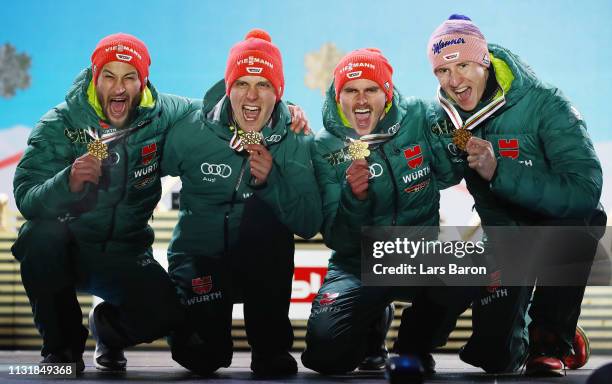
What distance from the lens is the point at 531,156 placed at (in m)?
3.98

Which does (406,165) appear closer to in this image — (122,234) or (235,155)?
(235,155)

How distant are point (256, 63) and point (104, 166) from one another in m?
0.79

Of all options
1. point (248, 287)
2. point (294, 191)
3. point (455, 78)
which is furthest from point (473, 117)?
point (248, 287)

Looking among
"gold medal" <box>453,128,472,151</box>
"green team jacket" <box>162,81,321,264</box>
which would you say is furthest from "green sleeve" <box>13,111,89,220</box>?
"gold medal" <box>453,128,472,151</box>

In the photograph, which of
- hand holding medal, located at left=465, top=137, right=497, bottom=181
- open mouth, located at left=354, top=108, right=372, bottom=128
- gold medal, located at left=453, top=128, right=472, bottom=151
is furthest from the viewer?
open mouth, located at left=354, top=108, right=372, bottom=128

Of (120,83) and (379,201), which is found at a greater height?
(120,83)

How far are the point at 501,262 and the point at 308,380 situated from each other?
1024 mm

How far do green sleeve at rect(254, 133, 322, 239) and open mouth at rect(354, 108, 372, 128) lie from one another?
26cm

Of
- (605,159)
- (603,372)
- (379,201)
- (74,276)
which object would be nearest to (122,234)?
(74,276)

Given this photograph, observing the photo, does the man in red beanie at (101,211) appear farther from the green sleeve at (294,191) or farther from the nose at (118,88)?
the green sleeve at (294,191)

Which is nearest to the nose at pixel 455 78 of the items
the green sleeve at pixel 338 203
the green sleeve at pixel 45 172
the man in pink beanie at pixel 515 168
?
the man in pink beanie at pixel 515 168

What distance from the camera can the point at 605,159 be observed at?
15.7ft

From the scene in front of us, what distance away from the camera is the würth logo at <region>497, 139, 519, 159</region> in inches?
156

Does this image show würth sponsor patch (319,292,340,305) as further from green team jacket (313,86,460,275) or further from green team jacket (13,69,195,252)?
green team jacket (13,69,195,252)
